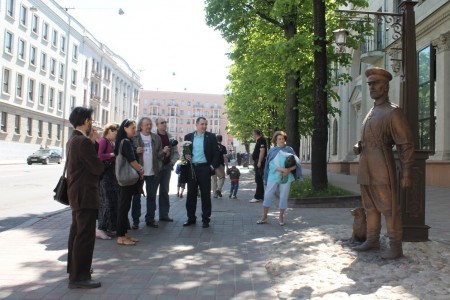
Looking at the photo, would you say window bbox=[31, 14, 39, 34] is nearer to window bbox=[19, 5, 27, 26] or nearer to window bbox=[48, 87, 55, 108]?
window bbox=[19, 5, 27, 26]

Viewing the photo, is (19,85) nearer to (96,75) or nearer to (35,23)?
(35,23)

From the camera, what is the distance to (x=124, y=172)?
681cm

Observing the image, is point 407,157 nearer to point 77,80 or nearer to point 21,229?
point 21,229

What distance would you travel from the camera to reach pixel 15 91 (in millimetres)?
45531

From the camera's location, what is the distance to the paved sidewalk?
4453mm

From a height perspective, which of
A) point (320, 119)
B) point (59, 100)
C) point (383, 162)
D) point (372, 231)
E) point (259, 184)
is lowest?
point (372, 231)

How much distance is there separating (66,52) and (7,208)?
169 feet

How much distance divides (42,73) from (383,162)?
171 feet

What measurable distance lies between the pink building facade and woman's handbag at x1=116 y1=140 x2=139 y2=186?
13254 centimetres

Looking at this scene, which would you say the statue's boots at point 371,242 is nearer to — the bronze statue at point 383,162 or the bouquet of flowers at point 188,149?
the bronze statue at point 383,162

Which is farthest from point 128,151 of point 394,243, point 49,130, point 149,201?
point 49,130

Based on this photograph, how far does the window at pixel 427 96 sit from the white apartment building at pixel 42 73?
2719 centimetres

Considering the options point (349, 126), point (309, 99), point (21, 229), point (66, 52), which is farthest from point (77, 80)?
point (21, 229)

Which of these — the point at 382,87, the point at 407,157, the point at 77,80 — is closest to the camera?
the point at 407,157
